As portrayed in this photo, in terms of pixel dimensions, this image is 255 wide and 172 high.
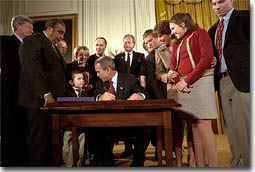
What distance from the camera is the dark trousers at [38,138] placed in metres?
2.04

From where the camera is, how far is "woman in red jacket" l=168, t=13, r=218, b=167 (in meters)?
1.93

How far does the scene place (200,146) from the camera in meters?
2.02

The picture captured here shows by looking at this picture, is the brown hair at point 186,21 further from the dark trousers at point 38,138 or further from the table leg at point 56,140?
the dark trousers at point 38,138

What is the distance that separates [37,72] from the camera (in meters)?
2.12

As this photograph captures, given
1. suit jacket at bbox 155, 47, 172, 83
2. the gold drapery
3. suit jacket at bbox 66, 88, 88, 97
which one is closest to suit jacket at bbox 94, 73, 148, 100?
suit jacket at bbox 155, 47, 172, 83

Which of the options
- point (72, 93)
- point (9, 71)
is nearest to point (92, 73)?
point (72, 93)

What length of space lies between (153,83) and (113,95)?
773 millimetres

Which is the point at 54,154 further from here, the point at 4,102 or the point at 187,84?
the point at 187,84

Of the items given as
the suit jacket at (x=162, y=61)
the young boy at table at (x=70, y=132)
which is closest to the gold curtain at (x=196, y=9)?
the suit jacket at (x=162, y=61)

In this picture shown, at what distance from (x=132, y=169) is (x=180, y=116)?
0.67 metres

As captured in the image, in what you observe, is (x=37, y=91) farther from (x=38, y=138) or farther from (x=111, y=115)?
(x=111, y=115)

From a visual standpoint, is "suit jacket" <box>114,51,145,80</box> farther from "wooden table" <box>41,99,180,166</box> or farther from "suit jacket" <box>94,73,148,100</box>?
"wooden table" <box>41,99,180,166</box>

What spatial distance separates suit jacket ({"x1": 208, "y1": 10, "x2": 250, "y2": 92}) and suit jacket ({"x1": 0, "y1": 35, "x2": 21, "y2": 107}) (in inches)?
82.6

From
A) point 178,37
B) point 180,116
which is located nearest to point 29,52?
point 178,37
